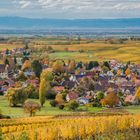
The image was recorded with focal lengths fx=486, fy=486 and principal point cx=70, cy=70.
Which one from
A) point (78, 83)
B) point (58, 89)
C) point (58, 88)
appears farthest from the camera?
point (78, 83)

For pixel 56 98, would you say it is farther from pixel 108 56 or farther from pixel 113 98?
pixel 108 56

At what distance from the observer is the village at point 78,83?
3295 inches

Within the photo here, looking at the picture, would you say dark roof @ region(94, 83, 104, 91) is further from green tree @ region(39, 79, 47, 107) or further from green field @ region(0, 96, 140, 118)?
green field @ region(0, 96, 140, 118)

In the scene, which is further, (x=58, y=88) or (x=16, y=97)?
(x=58, y=88)

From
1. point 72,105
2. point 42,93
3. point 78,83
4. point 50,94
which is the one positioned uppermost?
point 42,93

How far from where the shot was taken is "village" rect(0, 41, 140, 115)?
8369 cm

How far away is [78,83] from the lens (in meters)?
106

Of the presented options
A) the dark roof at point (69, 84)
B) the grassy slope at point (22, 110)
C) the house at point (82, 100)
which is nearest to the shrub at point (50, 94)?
the house at point (82, 100)

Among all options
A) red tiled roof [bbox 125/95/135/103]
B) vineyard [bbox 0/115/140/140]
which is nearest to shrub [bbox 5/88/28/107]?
red tiled roof [bbox 125/95/135/103]

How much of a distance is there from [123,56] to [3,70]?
207 ft

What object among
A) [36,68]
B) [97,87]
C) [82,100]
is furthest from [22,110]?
[36,68]

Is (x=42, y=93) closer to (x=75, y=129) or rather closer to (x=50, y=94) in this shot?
(x=50, y=94)

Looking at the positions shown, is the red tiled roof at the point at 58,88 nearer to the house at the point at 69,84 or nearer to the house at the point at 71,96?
the house at the point at 69,84

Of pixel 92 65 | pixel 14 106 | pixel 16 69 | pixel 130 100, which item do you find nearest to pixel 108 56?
pixel 92 65
